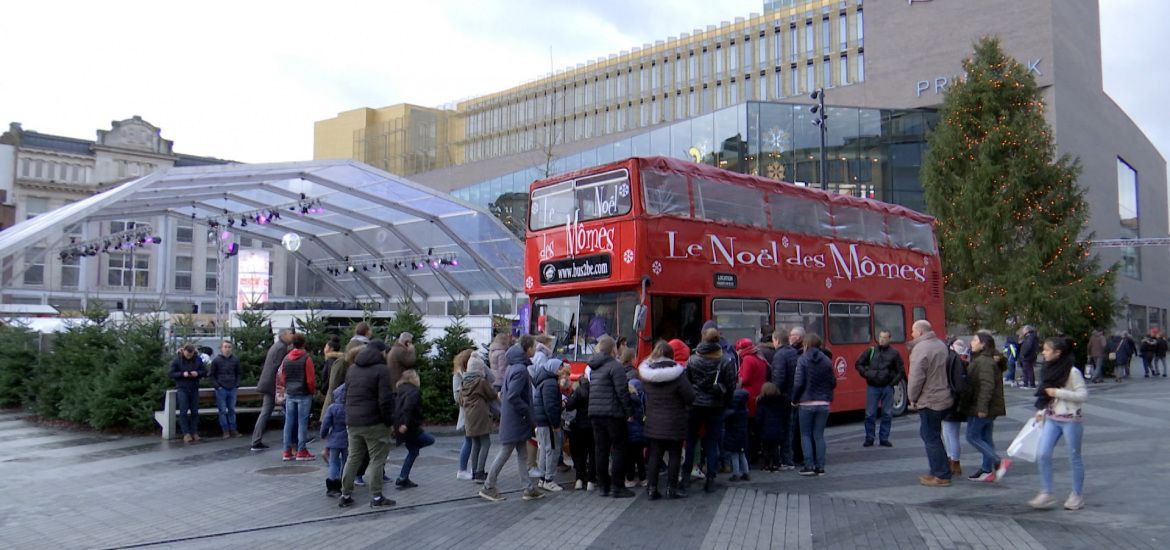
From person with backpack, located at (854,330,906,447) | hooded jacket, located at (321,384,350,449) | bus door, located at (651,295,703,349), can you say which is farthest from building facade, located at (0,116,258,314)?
person with backpack, located at (854,330,906,447)

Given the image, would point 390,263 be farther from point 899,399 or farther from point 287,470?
point 287,470

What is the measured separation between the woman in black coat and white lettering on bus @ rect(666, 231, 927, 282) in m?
3.81

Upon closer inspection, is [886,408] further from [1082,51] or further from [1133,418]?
[1082,51]

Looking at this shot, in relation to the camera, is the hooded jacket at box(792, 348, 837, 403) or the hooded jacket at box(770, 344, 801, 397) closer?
the hooded jacket at box(792, 348, 837, 403)

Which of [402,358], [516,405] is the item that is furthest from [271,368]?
[516,405]

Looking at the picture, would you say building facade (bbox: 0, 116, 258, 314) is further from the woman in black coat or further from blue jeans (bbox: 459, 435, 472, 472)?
the woman in black coat

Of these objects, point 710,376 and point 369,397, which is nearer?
point 369,397

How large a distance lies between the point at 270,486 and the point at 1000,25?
4364 cm

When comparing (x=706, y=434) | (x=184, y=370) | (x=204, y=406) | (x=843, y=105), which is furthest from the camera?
(x=843, y=105)

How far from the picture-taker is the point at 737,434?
9797 mm

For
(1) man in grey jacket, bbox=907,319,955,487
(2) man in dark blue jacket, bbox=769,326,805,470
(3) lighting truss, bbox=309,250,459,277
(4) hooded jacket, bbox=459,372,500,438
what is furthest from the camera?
(3) lighting truss, bbox=309,250,459,277

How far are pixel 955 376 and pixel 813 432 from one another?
182 centimetres

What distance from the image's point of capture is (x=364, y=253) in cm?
3872

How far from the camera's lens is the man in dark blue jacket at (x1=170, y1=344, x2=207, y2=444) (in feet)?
44.3
